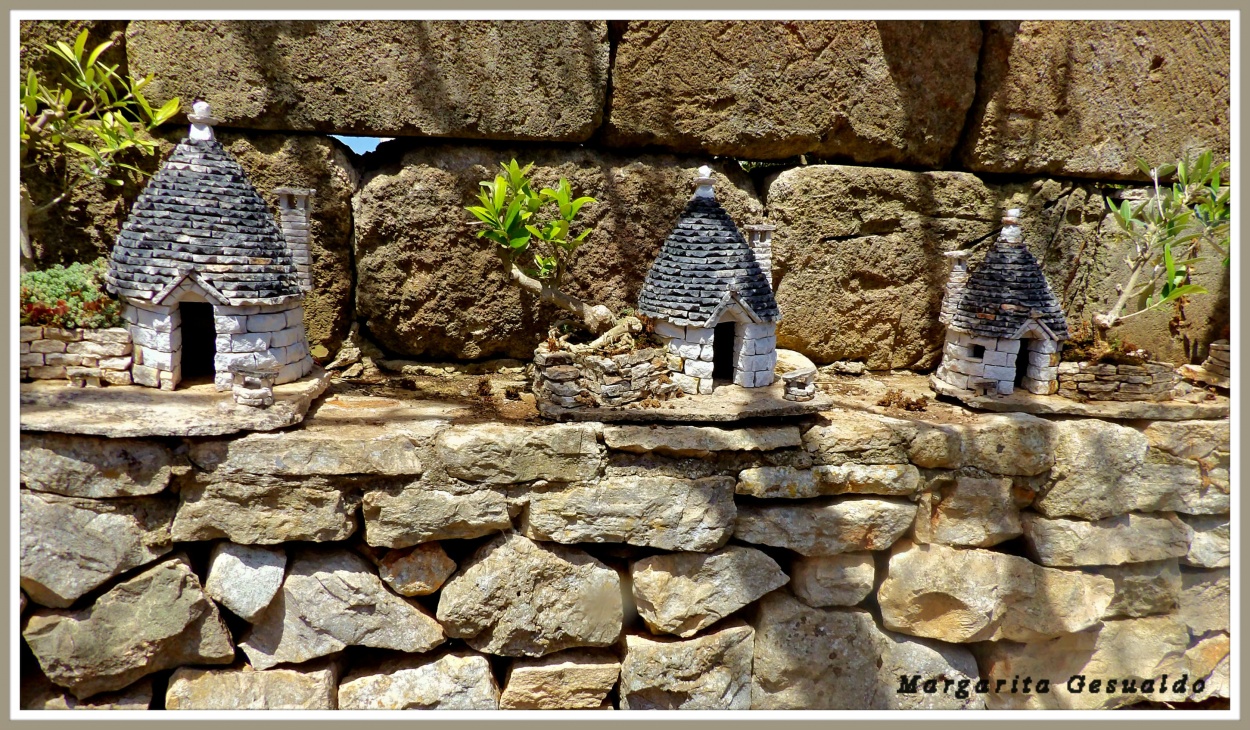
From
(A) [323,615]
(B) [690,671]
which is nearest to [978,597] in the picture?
(B) [690,671]

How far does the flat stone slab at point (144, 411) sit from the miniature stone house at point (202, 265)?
0.11 meters

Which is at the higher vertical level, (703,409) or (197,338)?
(197,338)

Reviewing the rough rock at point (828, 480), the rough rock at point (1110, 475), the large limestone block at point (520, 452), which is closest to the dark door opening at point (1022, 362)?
the rough rock at point (1110, 475)

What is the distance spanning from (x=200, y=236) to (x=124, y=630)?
1.63 m

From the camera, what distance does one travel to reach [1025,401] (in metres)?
3.88

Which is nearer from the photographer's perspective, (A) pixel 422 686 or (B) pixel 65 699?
(B) pixel 65 699

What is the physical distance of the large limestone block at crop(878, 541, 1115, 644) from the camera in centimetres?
380

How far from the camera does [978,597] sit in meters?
3.80

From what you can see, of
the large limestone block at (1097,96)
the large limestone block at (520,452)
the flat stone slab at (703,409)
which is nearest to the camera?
the large limestone block at (520,452)

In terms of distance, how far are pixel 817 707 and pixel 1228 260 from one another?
11.0ft

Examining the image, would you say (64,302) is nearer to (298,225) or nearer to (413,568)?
→ (298,225)

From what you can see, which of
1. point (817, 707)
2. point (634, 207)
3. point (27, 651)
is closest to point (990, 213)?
point (634, 207)

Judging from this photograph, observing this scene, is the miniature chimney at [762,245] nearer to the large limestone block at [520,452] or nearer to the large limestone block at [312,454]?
the large limestone block at [520,452]

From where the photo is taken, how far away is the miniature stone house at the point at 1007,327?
3814mm
